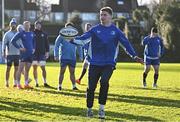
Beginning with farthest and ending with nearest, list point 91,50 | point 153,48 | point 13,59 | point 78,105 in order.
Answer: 1. point 153,48
2. point 13,59
3. point 78,105
4. point 91,50

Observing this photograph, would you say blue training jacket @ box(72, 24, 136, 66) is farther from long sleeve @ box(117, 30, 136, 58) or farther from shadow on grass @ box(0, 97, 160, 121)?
shadow on grass @ box(0, 97, 160, 121)

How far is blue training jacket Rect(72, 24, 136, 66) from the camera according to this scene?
1069 cm

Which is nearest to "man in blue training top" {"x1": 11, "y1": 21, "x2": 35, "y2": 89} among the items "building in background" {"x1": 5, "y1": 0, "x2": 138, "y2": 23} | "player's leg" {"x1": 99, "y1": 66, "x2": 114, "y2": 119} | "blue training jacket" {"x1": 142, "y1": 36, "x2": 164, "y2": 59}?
"blue training jacket" {"x1": 142, "y1": 36, "x2": 164, "y2": 59}

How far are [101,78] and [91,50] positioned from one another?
0.61 meters

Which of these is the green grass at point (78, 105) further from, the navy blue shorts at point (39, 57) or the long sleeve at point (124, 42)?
the navy blue shorts at point (39, 57)

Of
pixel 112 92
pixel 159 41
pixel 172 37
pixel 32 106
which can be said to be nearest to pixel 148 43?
pixel 159 41

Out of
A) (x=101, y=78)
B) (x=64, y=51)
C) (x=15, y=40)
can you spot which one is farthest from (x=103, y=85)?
(x=15, y=40)

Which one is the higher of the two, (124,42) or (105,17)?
(105,17)

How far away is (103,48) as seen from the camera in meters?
10.7

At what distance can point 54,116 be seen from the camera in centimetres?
1107

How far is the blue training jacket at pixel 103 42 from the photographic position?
10688 millimetres

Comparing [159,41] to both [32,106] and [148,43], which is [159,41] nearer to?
[148,43]

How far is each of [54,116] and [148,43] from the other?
855 centimetres

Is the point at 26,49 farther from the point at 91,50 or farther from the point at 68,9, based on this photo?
the point at 68,9
